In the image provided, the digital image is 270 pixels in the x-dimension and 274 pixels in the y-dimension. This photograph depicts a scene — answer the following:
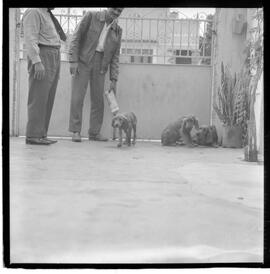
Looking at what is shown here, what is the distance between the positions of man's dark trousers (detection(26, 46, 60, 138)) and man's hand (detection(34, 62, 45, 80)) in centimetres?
1

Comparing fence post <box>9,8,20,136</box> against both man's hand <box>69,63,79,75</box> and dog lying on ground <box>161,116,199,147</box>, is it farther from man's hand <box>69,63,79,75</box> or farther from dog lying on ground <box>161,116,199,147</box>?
dog lying on ground <box>161,116,199,147</box>

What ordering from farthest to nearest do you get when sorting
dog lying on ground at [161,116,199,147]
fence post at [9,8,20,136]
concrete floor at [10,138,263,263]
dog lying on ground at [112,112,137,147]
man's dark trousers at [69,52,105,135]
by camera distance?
1. dog lying on ground at [112,112,137,147]
2. dog lying on ground at [161,116,199,147]
3. man's dark trousers at [69,52,105,135]
4. fence post at [9,8,20,136]
5. concrete floor at [10,138,263,263]

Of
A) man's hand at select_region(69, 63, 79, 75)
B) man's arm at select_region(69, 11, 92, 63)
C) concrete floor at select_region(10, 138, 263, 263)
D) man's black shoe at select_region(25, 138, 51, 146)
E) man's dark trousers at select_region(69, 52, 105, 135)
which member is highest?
man's arm at select_region(69, 11, 92, 63)

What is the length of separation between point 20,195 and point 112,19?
0.80 meters

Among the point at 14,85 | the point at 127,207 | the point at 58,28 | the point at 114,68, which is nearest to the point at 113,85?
the point at 114,68

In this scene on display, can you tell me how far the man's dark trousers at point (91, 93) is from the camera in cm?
173

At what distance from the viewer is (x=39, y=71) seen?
1.68m

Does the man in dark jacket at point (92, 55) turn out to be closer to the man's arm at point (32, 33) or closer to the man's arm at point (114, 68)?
the man's arm at point (114, 68)

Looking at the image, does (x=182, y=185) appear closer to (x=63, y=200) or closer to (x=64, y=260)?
(x=63, y=200)

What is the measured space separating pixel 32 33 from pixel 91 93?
44 centimetres

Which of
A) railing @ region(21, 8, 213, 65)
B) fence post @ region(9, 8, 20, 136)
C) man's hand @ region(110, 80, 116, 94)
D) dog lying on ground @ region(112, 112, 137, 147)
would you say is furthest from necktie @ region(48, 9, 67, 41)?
dog lying on ground @ region(112, 112, 137, 147)

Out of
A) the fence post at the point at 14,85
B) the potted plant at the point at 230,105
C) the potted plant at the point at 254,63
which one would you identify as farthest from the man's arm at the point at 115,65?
the potted plant at the point at 254,63

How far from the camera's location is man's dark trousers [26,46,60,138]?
1.64 metres

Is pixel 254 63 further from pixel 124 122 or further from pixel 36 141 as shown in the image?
pixel 36 141
